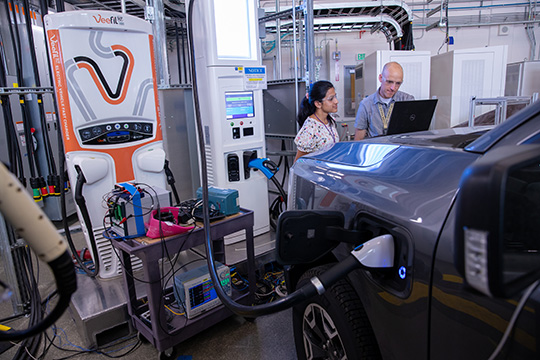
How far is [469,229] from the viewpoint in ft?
1.92

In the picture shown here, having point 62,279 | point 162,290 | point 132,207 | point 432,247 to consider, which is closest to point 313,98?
point 132,207

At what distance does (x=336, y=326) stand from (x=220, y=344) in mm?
1307

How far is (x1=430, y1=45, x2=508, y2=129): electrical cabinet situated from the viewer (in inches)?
178

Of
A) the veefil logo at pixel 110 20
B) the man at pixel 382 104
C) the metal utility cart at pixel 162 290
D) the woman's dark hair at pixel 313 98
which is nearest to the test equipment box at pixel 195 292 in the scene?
the metal utility cart at pixel 162 290

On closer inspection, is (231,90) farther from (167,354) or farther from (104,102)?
(167,354)

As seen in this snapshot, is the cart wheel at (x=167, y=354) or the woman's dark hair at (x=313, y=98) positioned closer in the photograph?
the cart wheel at (x=167, y=354)

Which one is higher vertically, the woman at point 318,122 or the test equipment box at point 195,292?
the woman at point 318,122

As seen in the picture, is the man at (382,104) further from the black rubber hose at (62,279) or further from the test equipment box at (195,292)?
the black rubber hose at (62,279)

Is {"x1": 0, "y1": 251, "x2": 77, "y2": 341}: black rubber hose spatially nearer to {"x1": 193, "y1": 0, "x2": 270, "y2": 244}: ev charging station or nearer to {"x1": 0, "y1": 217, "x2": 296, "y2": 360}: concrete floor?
{"x1": 0, "y1": 217, "x2": 296, "y2": 360}: concrete floor

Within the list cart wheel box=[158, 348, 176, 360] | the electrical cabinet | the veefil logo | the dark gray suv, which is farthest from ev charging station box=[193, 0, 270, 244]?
the electrical cabinet

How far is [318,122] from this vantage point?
3.24 metres

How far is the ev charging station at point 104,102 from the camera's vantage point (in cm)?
253

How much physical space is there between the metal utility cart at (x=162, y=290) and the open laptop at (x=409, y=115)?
3.80 ft

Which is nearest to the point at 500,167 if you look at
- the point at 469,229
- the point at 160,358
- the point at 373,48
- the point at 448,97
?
the point at 469,229
